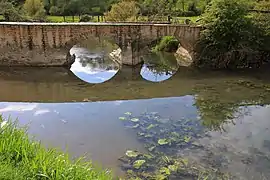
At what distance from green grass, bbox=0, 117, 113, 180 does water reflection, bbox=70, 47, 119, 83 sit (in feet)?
39.5

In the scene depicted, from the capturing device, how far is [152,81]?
17891mm

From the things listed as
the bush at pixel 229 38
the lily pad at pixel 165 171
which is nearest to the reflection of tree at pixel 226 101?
the bush at pixel 229 38

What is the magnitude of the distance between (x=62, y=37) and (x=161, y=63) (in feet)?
21.2

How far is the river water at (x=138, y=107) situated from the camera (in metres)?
9.87

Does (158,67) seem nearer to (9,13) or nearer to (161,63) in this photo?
(161,63)

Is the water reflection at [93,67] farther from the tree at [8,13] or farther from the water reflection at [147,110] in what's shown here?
the tree at [8,13]

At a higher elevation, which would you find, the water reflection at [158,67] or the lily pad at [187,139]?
the lily pad at [187,139]

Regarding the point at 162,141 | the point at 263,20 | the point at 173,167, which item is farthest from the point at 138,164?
the point at 263,20

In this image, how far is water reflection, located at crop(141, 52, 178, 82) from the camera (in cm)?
1897

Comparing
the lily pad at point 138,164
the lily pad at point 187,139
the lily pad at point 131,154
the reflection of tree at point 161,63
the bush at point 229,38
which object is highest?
A: the bush at point 229,38

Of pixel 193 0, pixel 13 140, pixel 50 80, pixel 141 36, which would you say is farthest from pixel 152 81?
pixel 193 0

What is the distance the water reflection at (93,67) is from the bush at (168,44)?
13.6 feet

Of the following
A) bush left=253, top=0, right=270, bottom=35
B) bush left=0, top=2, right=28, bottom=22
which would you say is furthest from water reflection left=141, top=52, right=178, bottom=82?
bush left=0, top=2, right=28, bottom=22

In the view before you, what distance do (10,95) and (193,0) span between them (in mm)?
25269
